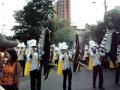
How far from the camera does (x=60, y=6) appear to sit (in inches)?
4459

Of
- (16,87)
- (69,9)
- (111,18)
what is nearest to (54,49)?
(111,18)

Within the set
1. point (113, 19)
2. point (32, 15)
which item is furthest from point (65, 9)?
point (113, 19)

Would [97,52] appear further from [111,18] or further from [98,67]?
[111,18]

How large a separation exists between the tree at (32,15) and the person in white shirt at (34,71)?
52467 millimetres

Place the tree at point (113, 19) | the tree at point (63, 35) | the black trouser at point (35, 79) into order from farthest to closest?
1. the tree at point (63, 35)
2. the tree at point (113, 19)
3. the black trouser at point (35, 79)

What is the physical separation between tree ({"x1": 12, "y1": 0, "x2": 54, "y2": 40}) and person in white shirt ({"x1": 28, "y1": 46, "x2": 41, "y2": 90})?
52.5m

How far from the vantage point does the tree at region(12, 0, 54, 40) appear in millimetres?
66125

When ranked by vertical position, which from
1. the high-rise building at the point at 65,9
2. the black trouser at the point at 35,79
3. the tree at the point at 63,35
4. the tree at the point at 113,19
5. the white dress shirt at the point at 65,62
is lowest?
the black trouser at the point at 35,79

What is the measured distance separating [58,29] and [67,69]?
49280 mm

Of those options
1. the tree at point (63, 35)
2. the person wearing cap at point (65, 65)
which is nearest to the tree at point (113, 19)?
the person wearing cap at point (65, 65)

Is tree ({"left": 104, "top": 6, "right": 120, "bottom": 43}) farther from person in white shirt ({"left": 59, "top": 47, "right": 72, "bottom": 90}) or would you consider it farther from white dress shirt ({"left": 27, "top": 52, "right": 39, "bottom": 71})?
white dress shirt ({"left": 27, "top": 52, "right": 39, "bottom": 71})

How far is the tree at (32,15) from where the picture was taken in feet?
217

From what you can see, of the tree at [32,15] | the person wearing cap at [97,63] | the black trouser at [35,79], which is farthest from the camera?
the tree at [32,15]

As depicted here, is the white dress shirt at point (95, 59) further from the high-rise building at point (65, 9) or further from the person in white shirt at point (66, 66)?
the high-rise building at point (65, 9)
